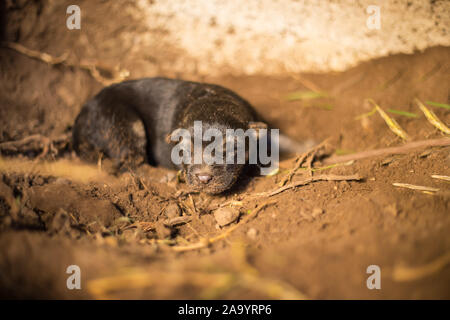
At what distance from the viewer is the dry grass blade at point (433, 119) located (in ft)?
12.5

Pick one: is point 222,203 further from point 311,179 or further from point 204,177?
point 311,179

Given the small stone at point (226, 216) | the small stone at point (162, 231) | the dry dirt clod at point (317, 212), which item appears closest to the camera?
the dry dirt clod at point (317, 212)

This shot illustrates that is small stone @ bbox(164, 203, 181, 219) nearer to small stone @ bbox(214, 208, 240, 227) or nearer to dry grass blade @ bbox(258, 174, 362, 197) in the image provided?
small stone @ bbox(214, 208, 240, 227)

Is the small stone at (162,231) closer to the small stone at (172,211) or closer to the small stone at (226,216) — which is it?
the small stone at (172,211)

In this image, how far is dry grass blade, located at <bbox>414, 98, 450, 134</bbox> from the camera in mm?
3800

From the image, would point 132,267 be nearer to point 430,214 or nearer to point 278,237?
point 278,237

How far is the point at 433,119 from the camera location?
3.97 meters

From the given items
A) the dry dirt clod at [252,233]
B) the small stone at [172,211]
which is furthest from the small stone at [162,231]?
the dry dirt clod at [252,233]

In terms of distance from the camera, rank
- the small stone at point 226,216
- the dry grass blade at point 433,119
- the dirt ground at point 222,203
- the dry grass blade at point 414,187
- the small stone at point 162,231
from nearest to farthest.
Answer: the dirt ground at point 222,203 < the dry grass blade at point 414,187 < the small stone at point 162,231 < the small stone at point 226,216 < the dry grass blade at point 433,119

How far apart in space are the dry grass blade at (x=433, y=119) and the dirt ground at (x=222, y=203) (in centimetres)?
9

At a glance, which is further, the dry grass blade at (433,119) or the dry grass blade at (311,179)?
the dry grass blade at (433,119)

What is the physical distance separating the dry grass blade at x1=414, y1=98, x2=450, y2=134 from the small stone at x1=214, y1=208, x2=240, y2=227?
9.13ft

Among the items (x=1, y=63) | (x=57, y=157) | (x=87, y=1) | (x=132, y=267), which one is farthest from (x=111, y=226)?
(x=87, y=1)

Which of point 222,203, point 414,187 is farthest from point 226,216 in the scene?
point 414,187
